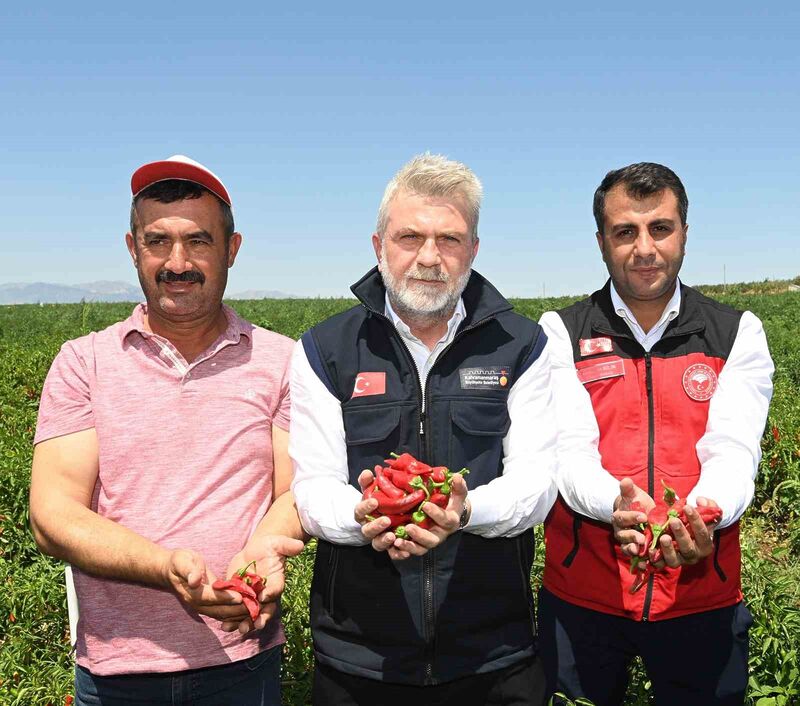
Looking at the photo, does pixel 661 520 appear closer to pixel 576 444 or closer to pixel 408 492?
pixel 576 444

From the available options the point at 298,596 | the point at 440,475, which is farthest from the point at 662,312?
the point at 298,596

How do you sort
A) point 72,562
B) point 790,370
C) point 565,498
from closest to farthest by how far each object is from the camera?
point 72,562, point 565,498, point 790,370

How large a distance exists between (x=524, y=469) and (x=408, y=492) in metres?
0.46

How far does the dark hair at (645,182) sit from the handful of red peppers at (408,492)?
1401mm

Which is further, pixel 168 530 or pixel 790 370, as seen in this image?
pixel 790 370

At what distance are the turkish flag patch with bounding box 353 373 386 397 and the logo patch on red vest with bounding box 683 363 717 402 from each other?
1.21m

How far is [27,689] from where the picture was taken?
3.59m

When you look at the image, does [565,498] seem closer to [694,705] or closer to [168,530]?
[694,705]

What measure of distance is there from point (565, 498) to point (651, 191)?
49.2 inches

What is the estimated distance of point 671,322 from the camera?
3.04 meters

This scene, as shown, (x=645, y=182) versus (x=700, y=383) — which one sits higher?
(x=645, y=182)

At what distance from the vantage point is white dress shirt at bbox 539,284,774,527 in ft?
8.97

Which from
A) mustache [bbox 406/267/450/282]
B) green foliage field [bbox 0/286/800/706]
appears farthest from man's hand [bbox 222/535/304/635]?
green foliage field [bbox 0/286/800/706]

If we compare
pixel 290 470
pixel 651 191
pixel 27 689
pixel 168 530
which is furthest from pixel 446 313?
pixel 27 689
